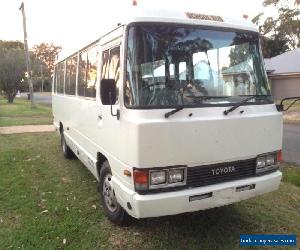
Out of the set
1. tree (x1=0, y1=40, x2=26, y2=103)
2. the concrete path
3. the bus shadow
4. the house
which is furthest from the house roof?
the bus shadow

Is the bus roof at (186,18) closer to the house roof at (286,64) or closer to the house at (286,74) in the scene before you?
the house at (286,74)

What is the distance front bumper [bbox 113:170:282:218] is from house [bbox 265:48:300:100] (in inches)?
1212

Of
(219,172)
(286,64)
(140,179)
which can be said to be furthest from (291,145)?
(286,64)

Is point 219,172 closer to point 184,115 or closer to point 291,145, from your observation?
point 184,115

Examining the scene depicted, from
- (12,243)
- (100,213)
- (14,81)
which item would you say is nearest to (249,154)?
(100,213)

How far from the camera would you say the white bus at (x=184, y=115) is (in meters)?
4.09

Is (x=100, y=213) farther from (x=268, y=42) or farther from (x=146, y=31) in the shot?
(x=268, y=42)

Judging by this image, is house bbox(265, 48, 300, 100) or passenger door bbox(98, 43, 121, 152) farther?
house bbox(265, 48, 300, 100)

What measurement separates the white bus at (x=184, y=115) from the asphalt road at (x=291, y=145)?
4.58 meters

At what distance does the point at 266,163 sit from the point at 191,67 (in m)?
1.55

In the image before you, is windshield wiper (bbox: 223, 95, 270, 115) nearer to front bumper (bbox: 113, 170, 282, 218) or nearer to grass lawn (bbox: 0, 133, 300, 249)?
front bumper (bbox: 113, 170, 282, 218)

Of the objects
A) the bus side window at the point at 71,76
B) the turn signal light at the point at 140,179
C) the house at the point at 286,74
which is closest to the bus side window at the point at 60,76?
the bus side window at the point at 71,76

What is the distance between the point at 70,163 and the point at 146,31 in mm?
5239

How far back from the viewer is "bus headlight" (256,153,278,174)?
188 inches
